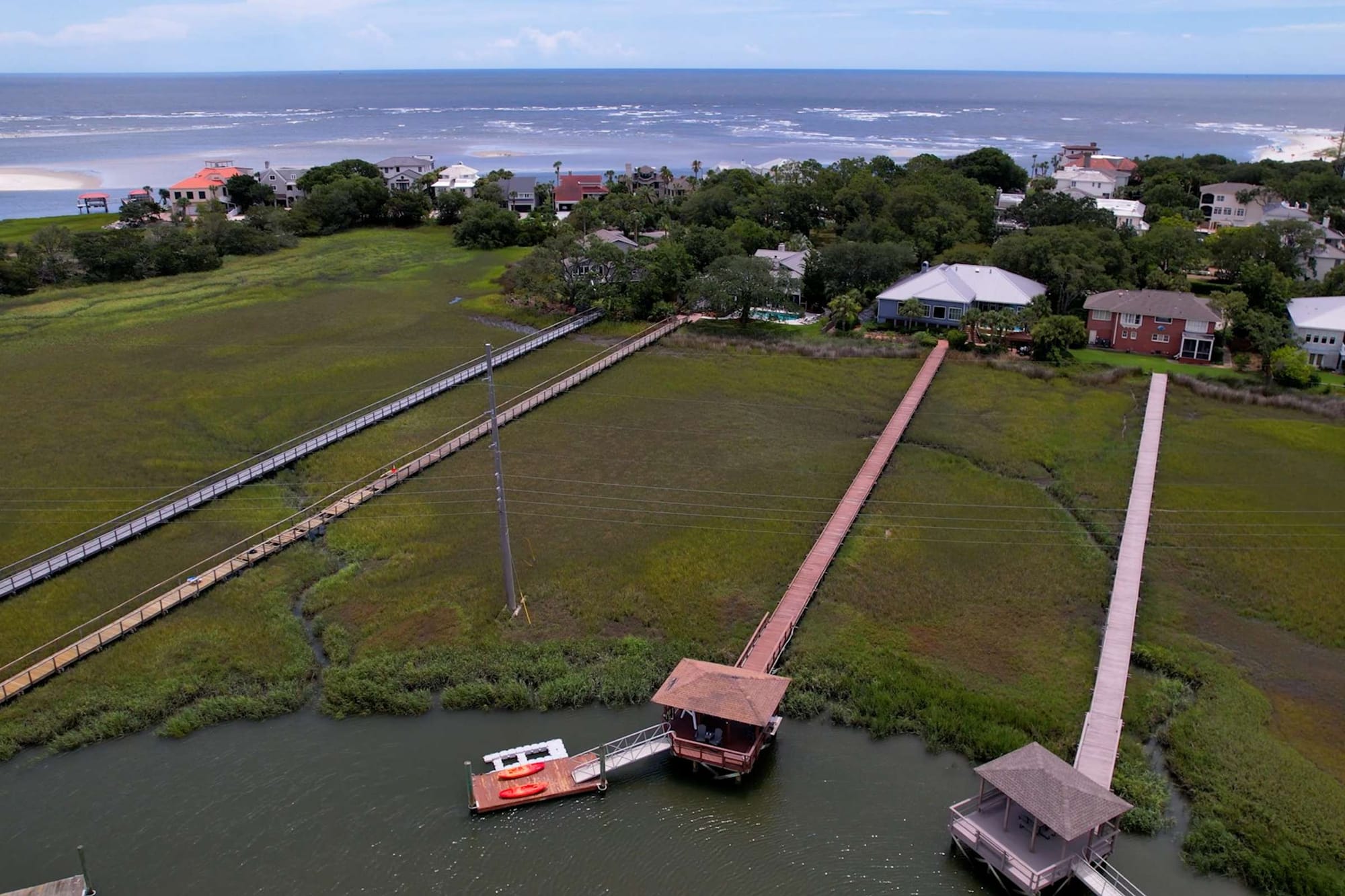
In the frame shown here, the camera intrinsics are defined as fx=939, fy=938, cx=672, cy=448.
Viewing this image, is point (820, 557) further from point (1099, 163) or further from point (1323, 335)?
point (1099, 163)

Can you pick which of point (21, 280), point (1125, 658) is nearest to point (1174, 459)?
point (1125, 658)

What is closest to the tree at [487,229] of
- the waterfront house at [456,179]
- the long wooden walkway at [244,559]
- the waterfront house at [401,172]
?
the waterfront house at [456,179]

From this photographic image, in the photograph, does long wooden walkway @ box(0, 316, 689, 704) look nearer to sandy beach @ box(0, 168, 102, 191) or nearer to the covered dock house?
the covered dock house

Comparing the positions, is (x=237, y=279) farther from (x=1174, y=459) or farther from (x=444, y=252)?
(x=1174, y=459)

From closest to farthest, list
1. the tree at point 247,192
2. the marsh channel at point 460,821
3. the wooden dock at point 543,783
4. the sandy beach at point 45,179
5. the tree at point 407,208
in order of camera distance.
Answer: the marsh channel at point 460,821
the wooden dock at point 543,783
the tree at point 407,208
the tree at point 247,192
the sandy beach at point 45,179

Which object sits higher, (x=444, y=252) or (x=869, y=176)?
(x=869, y=176)

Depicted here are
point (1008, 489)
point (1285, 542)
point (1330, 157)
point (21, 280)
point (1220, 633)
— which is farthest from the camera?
point (1330, 157)

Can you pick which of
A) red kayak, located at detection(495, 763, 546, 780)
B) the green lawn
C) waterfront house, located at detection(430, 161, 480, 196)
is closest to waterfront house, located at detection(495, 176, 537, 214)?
waterfront house, located at detection(430, 161, 480, 196)

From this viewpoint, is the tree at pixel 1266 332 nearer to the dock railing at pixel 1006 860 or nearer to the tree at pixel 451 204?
the dock railing at pixel 1006 860
